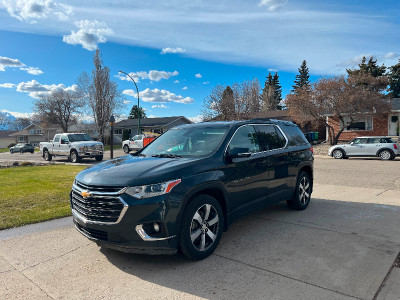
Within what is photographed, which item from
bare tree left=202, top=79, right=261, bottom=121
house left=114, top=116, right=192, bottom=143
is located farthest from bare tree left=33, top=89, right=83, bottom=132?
bare tree left=202, top=79, right=261, bottom=121

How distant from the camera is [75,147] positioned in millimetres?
18141

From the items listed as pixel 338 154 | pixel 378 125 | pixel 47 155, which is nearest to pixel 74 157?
pixel 47 155

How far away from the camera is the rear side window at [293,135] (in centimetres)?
575

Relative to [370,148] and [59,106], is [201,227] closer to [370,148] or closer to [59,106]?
[370,148]

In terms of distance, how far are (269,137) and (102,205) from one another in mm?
3097

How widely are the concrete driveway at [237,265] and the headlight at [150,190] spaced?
92 cm

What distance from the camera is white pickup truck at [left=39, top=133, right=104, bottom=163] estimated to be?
18188mm

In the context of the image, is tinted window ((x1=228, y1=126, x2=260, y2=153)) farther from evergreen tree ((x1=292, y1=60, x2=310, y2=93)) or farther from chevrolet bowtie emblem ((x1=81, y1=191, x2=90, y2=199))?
evergreen tree ((x1=292, y1=60, x2=310, y2=93))

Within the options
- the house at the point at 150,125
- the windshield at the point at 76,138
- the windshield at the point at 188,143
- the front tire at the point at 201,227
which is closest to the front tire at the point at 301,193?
the windshield at the point at 188,143

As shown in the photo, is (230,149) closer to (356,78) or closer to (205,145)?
(205,145)

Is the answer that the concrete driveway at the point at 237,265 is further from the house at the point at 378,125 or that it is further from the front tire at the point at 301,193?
the house at the point at 378,125

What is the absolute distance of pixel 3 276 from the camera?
3305mm

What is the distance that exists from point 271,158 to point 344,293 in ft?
7.86

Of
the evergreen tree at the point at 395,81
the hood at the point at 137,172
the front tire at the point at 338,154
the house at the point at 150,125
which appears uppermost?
the evergreen tree at the point at 395,81
